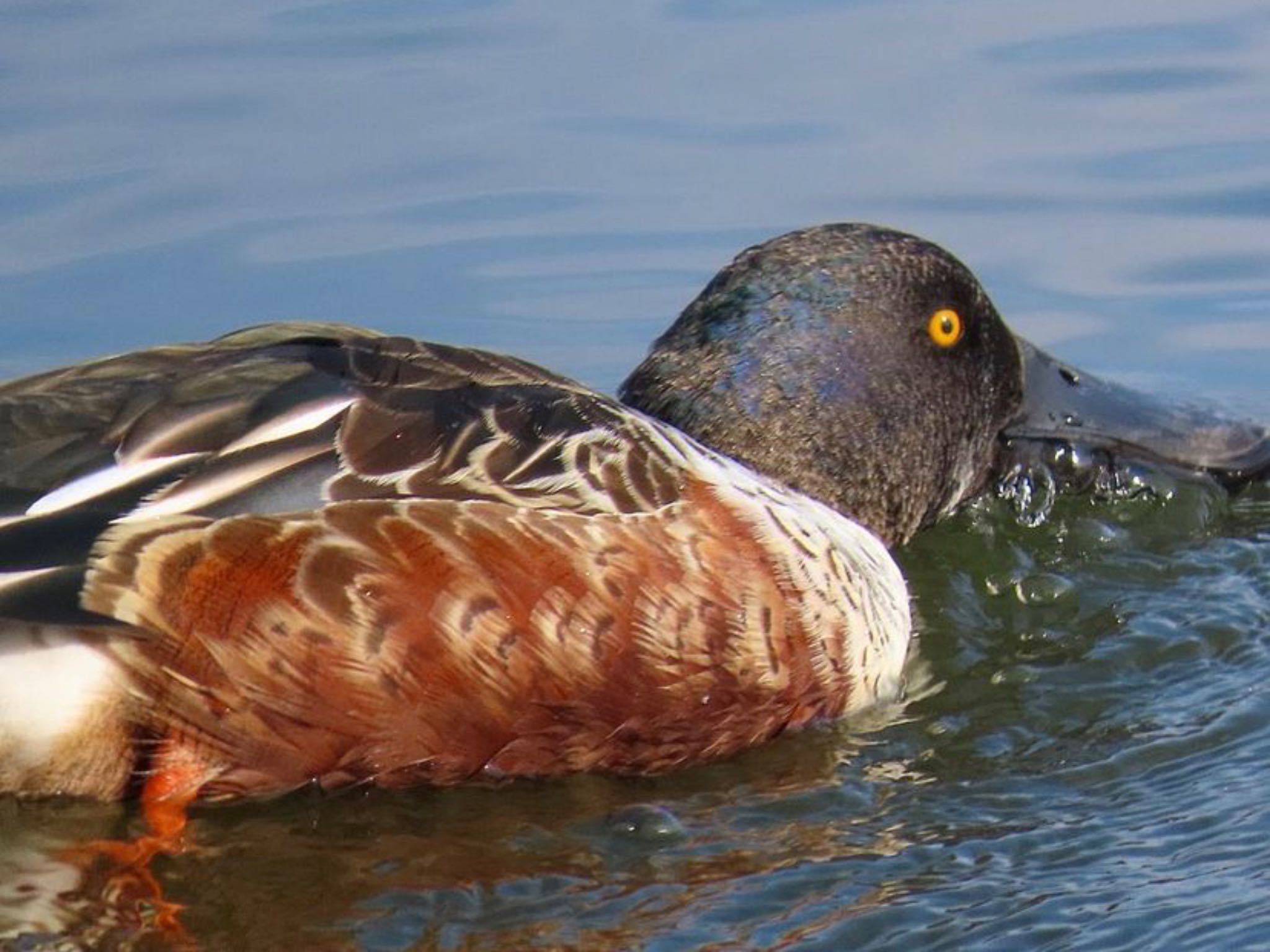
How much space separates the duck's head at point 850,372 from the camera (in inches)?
271

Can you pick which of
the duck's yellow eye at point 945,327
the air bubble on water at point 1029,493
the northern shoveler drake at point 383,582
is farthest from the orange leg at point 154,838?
the air bubble on water at point 1029,493

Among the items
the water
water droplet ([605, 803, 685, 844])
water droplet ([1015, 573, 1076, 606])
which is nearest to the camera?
the water

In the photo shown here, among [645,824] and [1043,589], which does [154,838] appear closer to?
[645,824]

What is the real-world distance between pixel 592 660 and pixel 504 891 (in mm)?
620

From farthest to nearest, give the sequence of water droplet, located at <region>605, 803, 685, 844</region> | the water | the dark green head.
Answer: the dark green head
water droplet, located at <region>605, 803, 685, 844</region>
the water

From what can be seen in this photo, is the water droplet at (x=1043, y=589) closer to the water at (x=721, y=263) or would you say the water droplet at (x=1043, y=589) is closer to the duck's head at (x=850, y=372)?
the water at (x=721, y=263)

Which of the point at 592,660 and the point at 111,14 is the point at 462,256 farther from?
the point at 592,660

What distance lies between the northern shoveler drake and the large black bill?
146 cm

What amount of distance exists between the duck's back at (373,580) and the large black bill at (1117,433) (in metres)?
1.89

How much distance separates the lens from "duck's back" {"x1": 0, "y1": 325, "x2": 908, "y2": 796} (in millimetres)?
5203

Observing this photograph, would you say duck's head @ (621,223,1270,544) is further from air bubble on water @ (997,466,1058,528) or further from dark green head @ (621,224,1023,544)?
air bubble on water @ (997,466,1058,528)

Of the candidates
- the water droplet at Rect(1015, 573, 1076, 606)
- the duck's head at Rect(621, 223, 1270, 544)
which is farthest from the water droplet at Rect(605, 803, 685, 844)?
the water droplet at Rect(1015, 573, 1076, 606)

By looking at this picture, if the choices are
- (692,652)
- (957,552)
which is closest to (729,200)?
(957,552)

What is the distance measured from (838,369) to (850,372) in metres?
0.05
